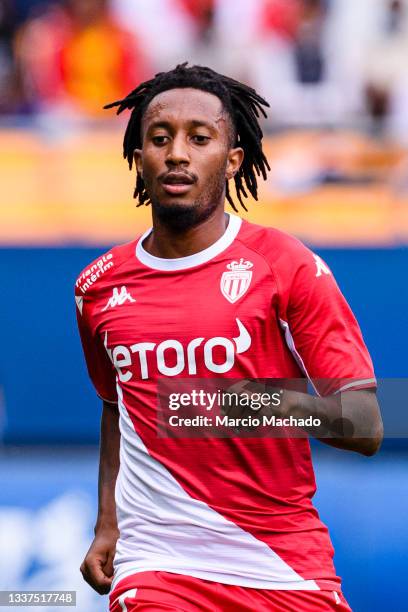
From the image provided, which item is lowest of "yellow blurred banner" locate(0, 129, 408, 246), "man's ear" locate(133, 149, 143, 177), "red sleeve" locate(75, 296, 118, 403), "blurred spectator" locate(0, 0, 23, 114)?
"yellow blurred banner" locate(0, 129, 408, 246)

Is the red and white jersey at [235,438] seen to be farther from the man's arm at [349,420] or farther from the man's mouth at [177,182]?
the man's mouth at [177,182]

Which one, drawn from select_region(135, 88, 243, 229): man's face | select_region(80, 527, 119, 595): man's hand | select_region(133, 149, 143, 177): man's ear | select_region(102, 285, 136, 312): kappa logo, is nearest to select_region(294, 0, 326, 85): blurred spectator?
select_region(133, 149, 143, 177): man's ear

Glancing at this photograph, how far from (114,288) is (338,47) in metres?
3.33

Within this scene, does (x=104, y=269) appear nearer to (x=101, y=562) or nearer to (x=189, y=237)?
(x=189, y=237)

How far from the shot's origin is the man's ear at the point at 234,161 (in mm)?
3344

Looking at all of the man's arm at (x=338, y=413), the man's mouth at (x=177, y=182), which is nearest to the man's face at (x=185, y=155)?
the man's mouth at (x=177, y=182)

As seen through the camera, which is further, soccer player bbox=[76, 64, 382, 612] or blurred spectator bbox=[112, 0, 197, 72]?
blurred spectator bbox=[112, 0, 197, 72]

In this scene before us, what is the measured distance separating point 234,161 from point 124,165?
288cm

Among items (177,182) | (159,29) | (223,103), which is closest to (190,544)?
(177,182)

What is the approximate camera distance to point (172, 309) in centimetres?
315

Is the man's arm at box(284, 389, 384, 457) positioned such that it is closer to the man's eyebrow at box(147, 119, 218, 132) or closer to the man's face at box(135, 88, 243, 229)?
the man's face at box(135, 88, 243, 229)

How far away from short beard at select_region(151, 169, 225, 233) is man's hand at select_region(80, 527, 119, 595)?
84 cm

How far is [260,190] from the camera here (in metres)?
6.22

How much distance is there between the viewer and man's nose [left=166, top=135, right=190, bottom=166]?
10.3 ft
